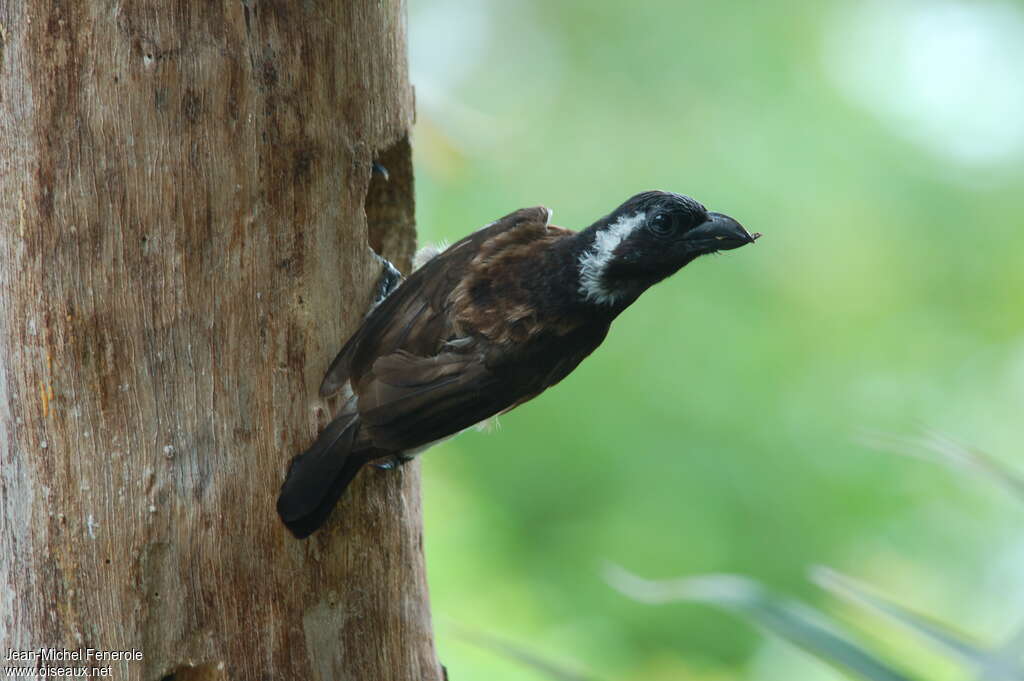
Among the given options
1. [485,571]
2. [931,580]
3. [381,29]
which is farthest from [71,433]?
[931,580]

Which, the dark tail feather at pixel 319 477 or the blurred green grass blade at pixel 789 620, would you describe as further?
the dark tail feather at pixel 319 477

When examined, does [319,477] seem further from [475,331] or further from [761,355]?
[761,355]

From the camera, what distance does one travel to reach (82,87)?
88.3 inches

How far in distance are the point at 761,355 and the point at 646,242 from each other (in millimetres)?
4940

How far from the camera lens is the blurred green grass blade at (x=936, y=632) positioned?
53.8 inches

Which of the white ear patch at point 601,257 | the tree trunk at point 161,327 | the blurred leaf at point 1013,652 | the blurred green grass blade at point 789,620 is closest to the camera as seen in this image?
the blurred leaf at point 1013,652

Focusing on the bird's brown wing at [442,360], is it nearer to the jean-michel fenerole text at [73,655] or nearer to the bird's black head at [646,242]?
the bird's black head at [646,242]

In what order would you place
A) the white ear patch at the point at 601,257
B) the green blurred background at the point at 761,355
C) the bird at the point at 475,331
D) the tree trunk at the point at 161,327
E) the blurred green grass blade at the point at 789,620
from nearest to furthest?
the blurred green grass blade at the point at 789,620
the tree trunk at the point at 161,327
the bird at the point at 475,331
the white ear patch at the point at 601,257
the green blurred background at the point at 761,355

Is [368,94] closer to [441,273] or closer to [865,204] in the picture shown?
[441,273]

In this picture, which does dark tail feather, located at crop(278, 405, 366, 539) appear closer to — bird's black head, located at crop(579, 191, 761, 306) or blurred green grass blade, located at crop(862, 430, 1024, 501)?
bird's black head, located at crop(579, 191, 761, 306)

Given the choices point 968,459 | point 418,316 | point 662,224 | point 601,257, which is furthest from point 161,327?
point 968,459

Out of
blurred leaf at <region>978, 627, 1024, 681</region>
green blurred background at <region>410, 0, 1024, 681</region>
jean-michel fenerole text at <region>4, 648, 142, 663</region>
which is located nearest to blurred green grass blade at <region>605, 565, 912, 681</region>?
blurred leaf at <region>978, 627, 1024, 681</region>

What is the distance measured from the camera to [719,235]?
2475 millimetres

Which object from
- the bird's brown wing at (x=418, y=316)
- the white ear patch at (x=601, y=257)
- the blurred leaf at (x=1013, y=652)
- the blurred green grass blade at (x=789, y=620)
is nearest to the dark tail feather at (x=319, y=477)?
the bird's brown wing at (x=418, y=316)
